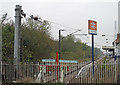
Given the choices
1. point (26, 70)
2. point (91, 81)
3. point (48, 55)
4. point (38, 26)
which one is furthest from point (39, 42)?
point (91, 81)

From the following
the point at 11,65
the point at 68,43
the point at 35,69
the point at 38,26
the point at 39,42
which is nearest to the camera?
the point at 11,65

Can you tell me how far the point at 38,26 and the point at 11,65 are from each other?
23.5ft

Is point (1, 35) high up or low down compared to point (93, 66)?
up

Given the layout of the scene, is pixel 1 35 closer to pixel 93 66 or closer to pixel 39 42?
pixel 39 42

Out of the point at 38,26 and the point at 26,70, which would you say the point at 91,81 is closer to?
the point at 26,70

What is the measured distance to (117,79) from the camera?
8.50 m

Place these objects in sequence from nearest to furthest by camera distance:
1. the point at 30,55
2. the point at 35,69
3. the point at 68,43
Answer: the point at 35,69 < the point at 30,55 < the point at 68,43

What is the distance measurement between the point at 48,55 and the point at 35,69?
141 inches

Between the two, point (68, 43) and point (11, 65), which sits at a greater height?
point (68, 43)

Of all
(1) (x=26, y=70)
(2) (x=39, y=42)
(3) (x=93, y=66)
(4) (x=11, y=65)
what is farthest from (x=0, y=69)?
(3) (x=93, y=66)

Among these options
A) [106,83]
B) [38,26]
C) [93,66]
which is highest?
[38,26]

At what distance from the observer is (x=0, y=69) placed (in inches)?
419

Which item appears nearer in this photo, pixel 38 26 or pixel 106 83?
pixel 106 83

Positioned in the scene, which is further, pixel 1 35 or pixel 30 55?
pixel 30 55
